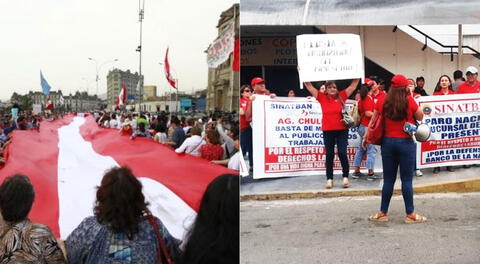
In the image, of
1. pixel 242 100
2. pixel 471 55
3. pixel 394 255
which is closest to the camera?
pixel 242 100

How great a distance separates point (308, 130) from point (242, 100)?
31cm

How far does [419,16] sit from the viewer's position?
4.16ft

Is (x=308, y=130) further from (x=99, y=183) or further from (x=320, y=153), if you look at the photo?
(x=99, y=183)

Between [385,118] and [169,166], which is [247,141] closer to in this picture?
[169,166]

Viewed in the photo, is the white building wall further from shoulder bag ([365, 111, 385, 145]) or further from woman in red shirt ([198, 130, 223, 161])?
woman in red shirt ([198, 130, 223, 161])

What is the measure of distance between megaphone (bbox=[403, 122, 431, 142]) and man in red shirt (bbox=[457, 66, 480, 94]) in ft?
0.56

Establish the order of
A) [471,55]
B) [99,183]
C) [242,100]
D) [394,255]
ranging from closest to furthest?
[99,183] < [242,100] < [471,55] < [394,255]

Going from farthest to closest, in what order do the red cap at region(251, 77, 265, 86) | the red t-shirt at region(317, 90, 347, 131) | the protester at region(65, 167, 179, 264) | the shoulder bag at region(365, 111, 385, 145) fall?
the shoulder bag at region(365, 111, 385, 145) → the red t-shirt at region(317, 90, 347, 131) → the red cap at region(251, 77, 265, 86) → the protester at region(65, 167, 179, 264)

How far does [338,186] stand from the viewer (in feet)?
5.08

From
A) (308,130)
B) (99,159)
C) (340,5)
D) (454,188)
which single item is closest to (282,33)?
(340,5)

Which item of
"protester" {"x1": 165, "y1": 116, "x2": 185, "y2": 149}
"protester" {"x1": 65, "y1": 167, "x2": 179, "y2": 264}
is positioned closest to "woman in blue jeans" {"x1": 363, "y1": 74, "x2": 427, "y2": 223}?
"protester" {"x1": 165, "y1": 116, "x2": 185, "y2": 149}

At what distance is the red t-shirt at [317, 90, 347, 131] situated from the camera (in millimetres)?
1412

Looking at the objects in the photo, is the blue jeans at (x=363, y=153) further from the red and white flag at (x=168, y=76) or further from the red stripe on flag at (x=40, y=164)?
the red stripe on flag at (x=40, y=164)

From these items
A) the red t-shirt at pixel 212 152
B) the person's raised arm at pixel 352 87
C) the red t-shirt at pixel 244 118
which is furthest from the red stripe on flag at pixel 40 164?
the person's raised arm at pixel 352 87
